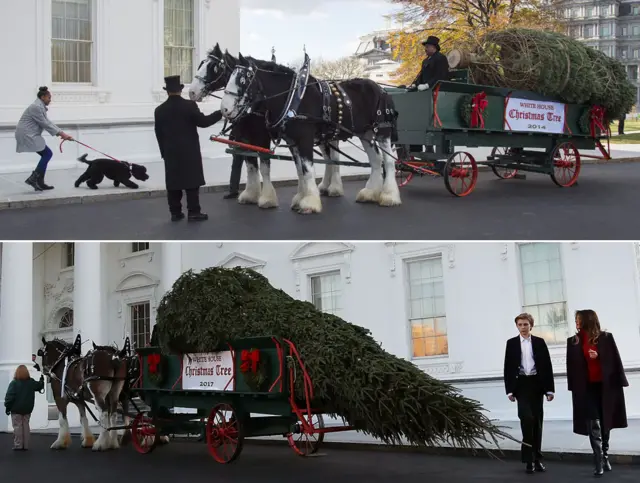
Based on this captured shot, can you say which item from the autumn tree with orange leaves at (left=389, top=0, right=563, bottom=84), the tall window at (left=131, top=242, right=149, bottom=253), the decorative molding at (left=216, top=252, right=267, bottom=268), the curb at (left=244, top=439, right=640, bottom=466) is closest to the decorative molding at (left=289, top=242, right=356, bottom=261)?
the decorative molding at (left=216, top=252, right=267, bottom=268)

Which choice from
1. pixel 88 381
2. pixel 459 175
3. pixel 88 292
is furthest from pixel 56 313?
pixel 459 175

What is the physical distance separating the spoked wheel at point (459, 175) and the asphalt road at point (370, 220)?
18 centimetres

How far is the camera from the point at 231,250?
19.9 metres

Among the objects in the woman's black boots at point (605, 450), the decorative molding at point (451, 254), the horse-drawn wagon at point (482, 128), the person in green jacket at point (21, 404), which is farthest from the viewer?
the decorative molding at point (451, 254)

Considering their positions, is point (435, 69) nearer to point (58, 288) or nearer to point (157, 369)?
point (157, 369)

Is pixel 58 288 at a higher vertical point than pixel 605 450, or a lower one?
higher

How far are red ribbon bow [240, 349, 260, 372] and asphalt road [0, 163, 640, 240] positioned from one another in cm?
296

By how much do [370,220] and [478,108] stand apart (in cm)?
325

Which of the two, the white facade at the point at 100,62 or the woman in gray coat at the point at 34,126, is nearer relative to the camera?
the woman in gray coat at the point at 34,126

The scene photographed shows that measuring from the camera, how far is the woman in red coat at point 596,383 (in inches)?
342

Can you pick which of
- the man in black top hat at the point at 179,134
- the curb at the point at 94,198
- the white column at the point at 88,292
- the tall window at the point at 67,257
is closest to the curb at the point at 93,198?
the curb at the point at 94,198

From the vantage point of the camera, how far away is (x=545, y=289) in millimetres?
14883

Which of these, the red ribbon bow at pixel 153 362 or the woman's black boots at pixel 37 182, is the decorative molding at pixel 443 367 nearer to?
the red ribbon bow at pixel 153 362

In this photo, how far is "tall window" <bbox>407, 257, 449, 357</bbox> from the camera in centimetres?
1614
